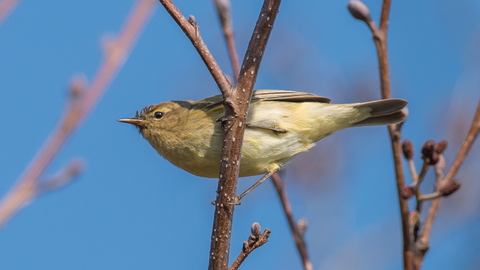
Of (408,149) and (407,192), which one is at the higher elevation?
(408,149)

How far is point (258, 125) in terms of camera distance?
4.14 meters

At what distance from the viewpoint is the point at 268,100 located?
4379 mm

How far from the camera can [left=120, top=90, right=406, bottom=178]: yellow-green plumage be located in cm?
404

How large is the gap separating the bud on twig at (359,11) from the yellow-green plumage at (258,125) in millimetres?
1183

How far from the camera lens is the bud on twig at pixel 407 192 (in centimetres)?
265

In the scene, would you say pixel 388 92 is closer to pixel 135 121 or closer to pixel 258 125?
pixel 258 125

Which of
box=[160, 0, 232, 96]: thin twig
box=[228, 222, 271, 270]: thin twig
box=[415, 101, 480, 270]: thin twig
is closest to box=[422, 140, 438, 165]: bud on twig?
box=[415, 101, 480, 270]: thin twig

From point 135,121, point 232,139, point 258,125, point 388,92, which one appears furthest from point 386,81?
point 135,121

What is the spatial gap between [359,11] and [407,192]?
1259 millimetres

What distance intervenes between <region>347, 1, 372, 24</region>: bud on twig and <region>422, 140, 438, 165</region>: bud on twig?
89 cm

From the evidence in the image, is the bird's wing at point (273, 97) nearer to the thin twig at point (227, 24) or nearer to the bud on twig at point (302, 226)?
the thin twig at point (227, 24)

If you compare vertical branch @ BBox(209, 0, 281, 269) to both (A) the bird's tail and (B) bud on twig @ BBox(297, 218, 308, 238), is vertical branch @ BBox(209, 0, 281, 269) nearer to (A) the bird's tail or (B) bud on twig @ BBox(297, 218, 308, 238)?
(B) bud on twig @ BBox(297, 218, 308, 238)

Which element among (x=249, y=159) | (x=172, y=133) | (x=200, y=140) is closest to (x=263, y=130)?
(x=249, y=159)

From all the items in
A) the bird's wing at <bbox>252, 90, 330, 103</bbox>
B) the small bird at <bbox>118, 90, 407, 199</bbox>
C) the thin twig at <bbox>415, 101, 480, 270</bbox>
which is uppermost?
the bird's wing at <bbox>252, 90, 330, 103</bbox>
